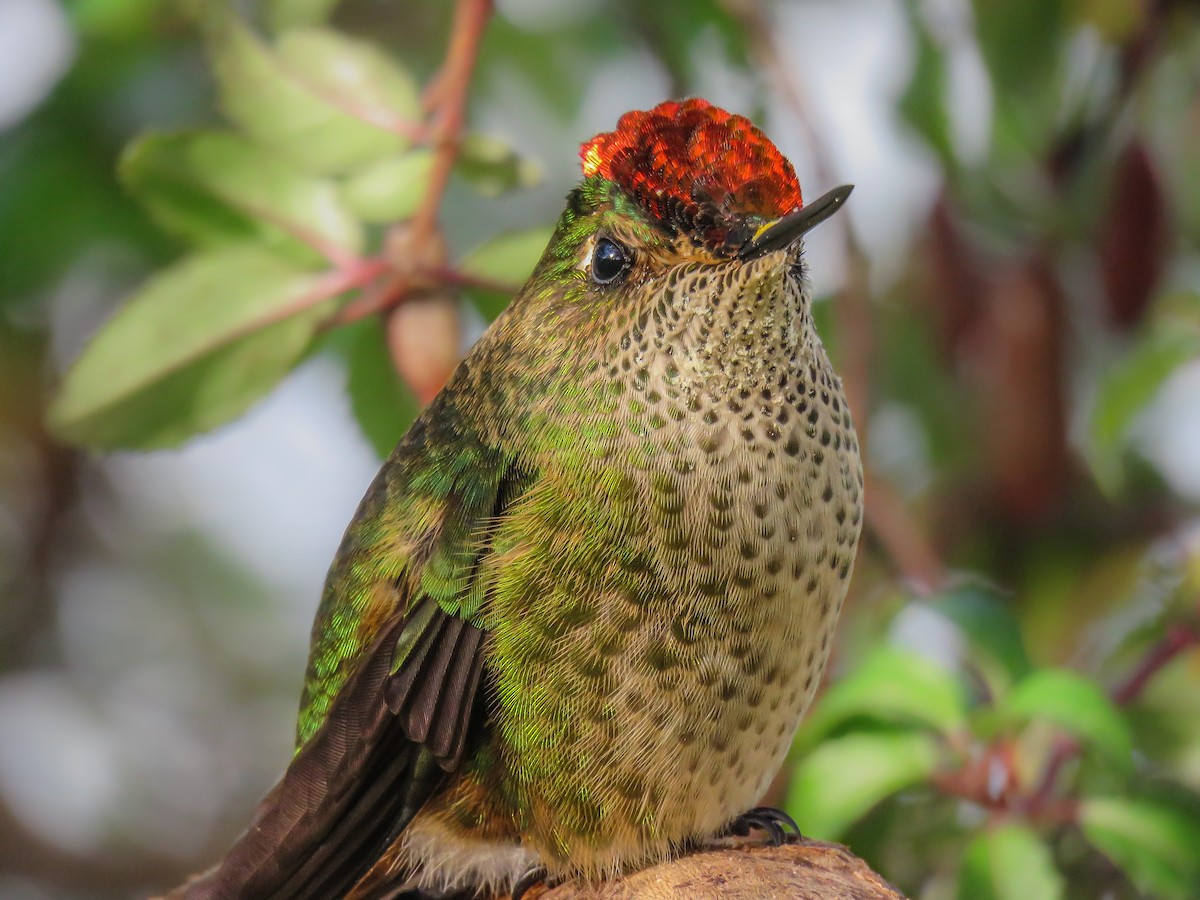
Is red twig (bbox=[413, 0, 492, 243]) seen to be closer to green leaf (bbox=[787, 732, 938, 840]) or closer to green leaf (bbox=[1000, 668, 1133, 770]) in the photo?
green leaf (bbox=[787, 732, 938, 840])

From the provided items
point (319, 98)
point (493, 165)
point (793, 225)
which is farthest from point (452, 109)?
point (793, 225)

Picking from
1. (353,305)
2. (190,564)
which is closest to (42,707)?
(190,564)

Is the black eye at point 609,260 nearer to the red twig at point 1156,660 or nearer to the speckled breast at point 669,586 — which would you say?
the speckled breast at point 669,586

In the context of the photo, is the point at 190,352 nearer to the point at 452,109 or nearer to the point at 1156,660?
the point at 452,109

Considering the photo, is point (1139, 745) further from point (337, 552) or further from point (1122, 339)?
point (337, 552)

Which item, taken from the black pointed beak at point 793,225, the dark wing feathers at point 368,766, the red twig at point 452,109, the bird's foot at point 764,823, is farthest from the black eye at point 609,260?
the bird's foot at point 764,823

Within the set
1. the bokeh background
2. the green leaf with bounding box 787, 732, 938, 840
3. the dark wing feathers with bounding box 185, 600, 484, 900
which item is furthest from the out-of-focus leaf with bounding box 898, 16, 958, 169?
the dark wing feathers with bounding box 185, 600, 484, 900

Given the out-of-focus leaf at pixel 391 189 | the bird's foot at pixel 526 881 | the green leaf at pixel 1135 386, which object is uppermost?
the out-of-focus leaf at pixel 391 189
